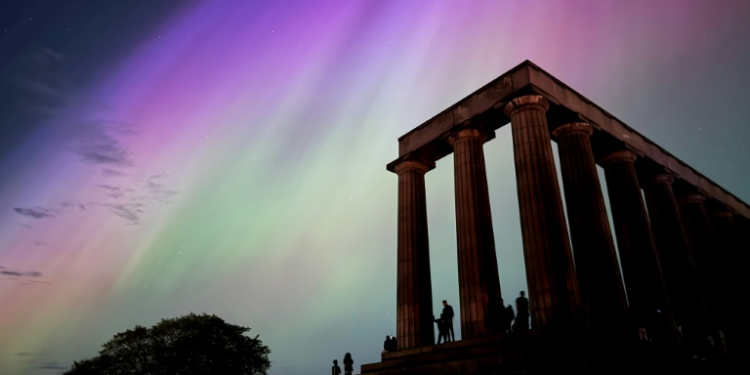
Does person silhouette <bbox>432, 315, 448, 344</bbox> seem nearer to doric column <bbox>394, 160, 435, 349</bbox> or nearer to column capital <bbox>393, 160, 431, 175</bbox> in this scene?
doric column <bbox>394, 160, 435, 349</bbox>

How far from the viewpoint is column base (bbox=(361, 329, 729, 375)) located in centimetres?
1545

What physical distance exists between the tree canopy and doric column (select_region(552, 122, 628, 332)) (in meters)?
45.3

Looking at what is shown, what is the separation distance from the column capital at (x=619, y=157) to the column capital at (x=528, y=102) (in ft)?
28.4

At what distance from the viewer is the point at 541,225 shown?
82.0 ft

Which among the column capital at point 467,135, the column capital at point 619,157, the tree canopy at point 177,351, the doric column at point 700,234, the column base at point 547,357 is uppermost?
the column capital at point 467,135

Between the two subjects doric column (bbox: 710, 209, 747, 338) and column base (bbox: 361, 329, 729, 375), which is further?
doric column (bbox: 710, 209, 747, 338)

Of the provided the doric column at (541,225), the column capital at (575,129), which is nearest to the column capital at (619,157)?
the column capital at (575,129)

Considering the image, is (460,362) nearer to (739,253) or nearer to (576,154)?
(576,154)

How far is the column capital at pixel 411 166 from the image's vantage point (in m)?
36.4

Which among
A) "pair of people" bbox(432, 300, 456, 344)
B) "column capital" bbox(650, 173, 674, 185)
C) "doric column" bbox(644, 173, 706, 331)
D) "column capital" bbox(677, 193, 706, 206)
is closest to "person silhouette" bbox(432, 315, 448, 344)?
"pair of people" bbox(432, 300, 456, 344)

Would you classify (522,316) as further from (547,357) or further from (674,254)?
(674,254)

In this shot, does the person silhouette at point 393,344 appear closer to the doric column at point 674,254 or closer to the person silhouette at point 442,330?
the person silhouette at point 442,330

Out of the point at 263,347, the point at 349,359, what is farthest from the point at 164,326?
the point at 349,359

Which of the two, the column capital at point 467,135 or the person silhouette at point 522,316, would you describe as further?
the column capital at point 467,135
